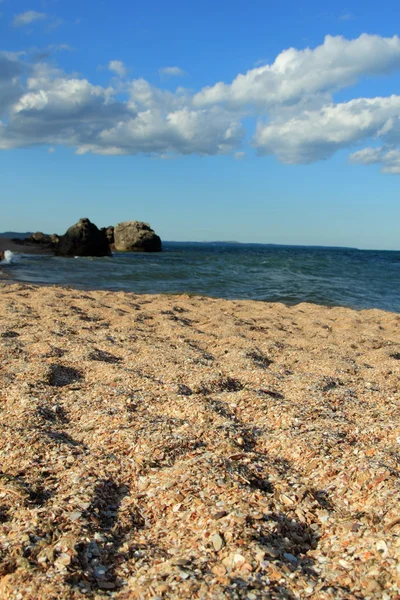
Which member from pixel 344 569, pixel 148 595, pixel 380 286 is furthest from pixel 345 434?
pixel 380 286

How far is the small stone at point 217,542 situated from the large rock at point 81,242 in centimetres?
4308

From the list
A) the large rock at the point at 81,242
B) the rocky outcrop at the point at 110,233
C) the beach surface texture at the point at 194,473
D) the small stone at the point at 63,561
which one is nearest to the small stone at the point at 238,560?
the beach surface texture at the point at 194,473

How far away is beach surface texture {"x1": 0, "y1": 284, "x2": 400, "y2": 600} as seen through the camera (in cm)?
247

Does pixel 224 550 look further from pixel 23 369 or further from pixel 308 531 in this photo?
pixel 23 369

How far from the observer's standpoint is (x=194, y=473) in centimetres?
346

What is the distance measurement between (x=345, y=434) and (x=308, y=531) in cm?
148

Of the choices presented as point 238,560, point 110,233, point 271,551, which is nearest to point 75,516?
point 238,560

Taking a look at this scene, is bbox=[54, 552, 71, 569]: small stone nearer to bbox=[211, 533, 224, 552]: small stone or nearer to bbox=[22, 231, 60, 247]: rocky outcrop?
bbox=[211, 533, 224, 552]: small stone

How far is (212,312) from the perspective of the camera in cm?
1171

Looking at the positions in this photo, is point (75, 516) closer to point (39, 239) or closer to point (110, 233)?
point (39, 239)

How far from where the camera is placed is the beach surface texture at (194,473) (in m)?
2.47

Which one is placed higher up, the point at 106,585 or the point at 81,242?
the point at 81,242

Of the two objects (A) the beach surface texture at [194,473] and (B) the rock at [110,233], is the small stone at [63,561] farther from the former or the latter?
(B) the rock at [110,233]

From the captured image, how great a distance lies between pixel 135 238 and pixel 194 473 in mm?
56501
